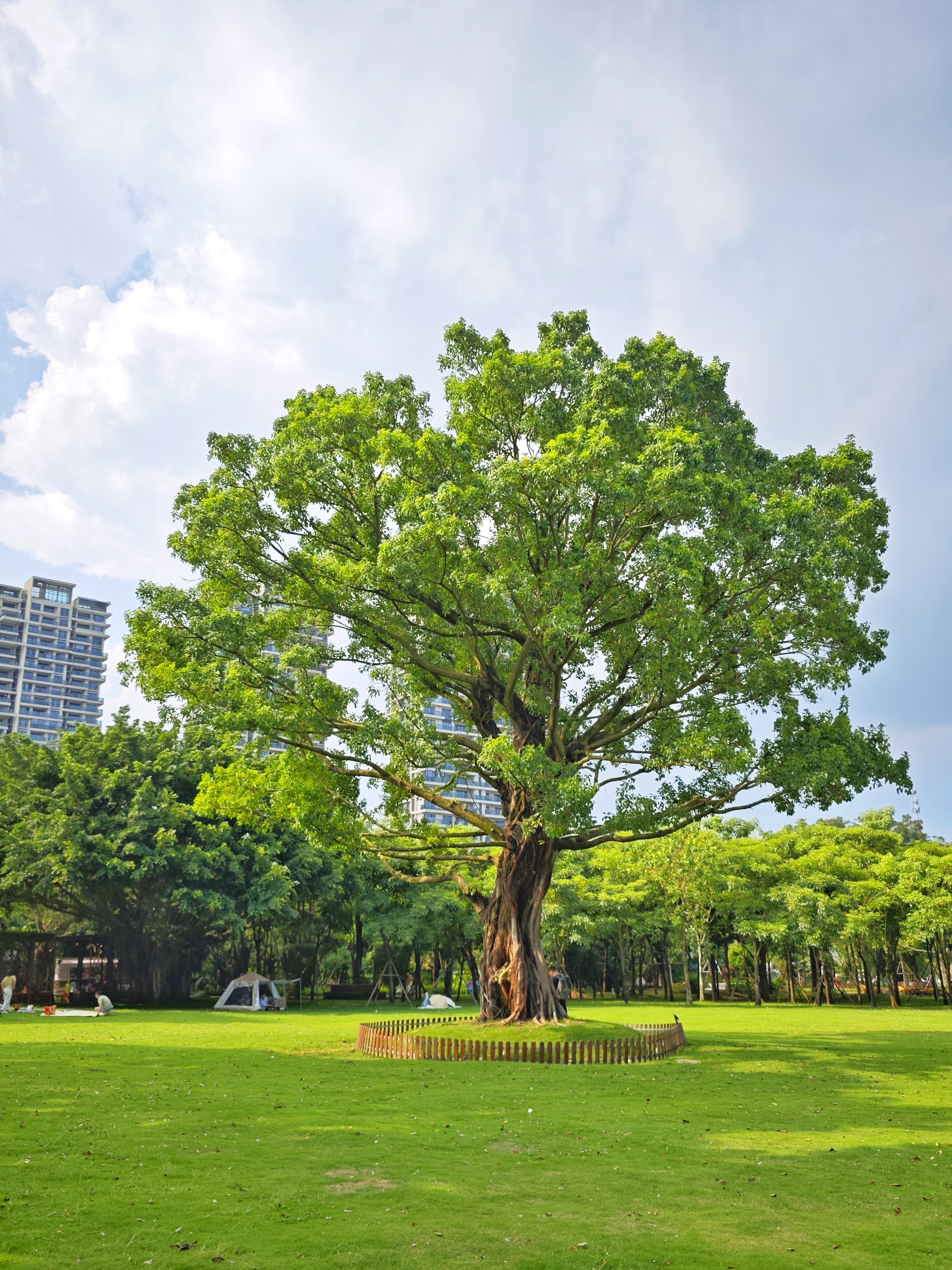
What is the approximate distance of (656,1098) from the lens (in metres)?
12.6

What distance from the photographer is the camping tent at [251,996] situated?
121 ft

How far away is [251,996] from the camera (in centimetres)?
3762

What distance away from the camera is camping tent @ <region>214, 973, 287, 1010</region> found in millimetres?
37000

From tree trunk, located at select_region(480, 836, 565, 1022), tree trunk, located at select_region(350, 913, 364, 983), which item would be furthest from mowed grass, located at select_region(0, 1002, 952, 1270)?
tree trunk, located at select_region(350, 913, 364, 983)

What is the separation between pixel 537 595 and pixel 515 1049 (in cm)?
867

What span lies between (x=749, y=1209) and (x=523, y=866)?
13.7 metres

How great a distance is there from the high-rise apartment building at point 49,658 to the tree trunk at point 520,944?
130752mm

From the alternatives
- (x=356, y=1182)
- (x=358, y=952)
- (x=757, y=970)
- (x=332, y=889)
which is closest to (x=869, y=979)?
(x=757, y=970)

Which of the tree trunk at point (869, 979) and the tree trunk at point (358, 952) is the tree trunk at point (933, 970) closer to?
the tree trunk at point (869, 979)

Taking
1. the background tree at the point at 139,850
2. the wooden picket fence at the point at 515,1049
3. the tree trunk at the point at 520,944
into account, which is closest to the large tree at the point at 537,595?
the tree trunk at the point at 520,944

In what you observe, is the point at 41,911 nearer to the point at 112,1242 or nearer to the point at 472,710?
the point at 472,710

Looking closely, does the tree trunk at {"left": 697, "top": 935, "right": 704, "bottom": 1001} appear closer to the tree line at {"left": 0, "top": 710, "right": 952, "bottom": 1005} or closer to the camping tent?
the tree line at {"left": 0, "top": 710, "right": 952, "bottom": 1005}

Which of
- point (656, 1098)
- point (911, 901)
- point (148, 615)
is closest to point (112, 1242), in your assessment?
point (656, 1098)

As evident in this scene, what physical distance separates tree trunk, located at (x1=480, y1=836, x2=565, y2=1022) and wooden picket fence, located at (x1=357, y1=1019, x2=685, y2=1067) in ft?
7.42
